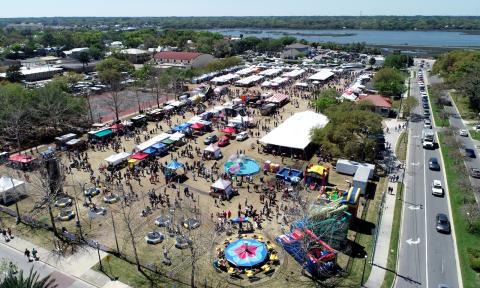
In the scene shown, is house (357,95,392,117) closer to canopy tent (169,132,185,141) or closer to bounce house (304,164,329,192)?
bounce house (304,164,329,192)

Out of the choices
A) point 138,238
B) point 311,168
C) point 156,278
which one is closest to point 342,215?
point 311,168

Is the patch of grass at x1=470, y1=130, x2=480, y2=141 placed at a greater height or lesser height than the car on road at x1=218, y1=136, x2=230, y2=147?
greater

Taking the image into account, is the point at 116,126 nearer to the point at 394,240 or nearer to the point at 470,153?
the point at 394,240

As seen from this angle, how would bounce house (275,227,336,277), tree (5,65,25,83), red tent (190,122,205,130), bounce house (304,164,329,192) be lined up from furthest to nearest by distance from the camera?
tree (5,65,25,83), red tent (190,122,205,130), bounce house (304,164,329,192), bounce house (275,227,336,277)

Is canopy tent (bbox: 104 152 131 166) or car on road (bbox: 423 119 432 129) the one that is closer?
canopy tent (bbox: 104 152 131 166)

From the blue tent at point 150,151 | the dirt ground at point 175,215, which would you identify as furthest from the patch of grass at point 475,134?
the blue tent at point 150,151

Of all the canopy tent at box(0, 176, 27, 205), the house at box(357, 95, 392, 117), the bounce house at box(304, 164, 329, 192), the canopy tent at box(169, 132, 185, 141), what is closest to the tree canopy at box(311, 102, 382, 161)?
the bounce house at box(304, 164, 329, 192)

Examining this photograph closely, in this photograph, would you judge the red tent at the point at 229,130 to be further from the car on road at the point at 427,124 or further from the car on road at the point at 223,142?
the car on road at the point at 427,124
